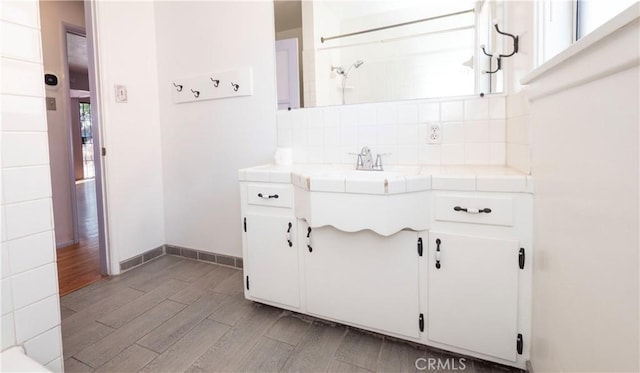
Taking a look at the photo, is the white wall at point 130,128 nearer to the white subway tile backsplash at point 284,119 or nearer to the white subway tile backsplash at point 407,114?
the white subway tile backsplash at point 284,119

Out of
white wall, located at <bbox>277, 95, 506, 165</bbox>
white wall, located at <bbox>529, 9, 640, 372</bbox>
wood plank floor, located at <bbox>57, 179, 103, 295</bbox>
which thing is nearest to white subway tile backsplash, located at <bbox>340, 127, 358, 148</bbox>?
white wall, located at <bbox>277, 95, 506, 165</bbox>

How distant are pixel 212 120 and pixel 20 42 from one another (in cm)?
143

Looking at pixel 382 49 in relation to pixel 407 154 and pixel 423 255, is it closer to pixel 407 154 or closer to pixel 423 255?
pixel 407 154

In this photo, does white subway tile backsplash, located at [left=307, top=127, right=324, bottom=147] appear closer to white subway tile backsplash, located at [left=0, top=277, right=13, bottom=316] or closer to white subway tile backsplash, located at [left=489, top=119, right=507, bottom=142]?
white subway tile backsplash, located at [left=489, top=119, right=507, bottom=142]

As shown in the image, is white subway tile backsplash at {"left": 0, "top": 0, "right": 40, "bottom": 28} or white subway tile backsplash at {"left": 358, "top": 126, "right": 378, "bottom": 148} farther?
white subway tile backsplash at {"left": 358, "top": 126, "right": 378, "bottom": 148}

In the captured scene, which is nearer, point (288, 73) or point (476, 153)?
point (476, 153)

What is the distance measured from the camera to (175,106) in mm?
2609

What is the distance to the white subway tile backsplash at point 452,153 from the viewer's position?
1.75 m

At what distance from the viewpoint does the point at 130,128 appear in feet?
8.03

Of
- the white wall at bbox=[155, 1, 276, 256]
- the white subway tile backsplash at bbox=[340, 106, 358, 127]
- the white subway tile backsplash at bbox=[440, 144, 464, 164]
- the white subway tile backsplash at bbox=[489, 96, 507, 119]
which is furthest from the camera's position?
the white wall at bbox=[155, 1, 276, 256]

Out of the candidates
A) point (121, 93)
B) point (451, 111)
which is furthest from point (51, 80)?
point (451, 111)

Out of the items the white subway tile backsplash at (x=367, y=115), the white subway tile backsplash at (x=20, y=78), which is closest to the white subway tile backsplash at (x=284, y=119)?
the white subway tile backsplash at (x=367, y=115)

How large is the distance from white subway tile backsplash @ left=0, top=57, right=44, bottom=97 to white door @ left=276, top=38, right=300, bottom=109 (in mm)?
1322

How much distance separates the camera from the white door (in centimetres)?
216
